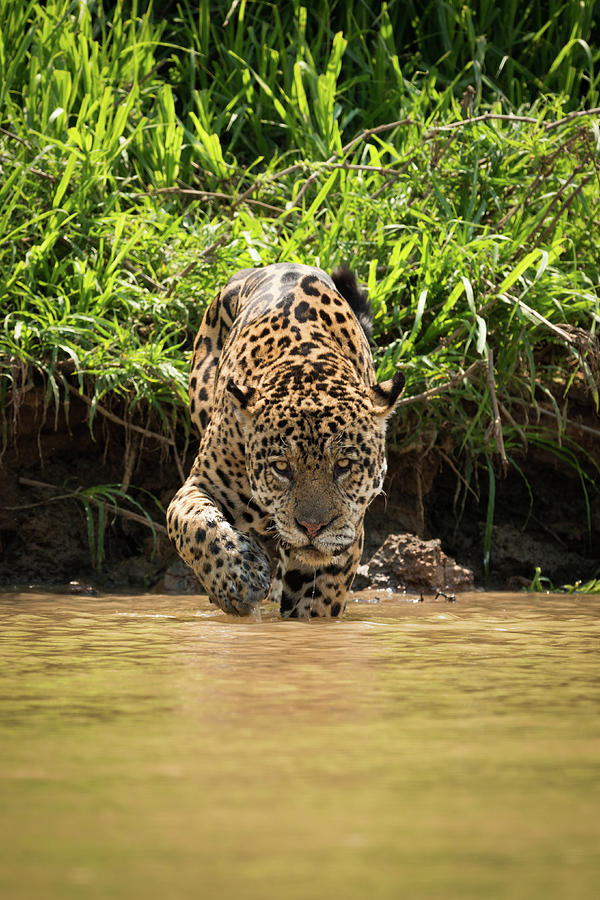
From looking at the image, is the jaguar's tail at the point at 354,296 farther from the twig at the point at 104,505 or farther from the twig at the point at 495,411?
the twig at the point at 104,505

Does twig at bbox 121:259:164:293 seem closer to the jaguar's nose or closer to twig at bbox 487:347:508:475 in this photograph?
twig at bbox 487:347:508:475

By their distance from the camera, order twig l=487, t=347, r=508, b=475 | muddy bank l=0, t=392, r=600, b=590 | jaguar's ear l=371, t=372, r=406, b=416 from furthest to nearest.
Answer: muddy bank l=0, t=392, r=600, b=590 → twig l=487, t=347, r=508, b=475 → jaguar's ear l=371, t=372, r=406, b=416

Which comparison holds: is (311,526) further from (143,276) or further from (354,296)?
(143,276)

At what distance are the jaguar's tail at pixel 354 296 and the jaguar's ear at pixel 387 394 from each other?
3.09 feet

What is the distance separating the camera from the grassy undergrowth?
17.8 feet

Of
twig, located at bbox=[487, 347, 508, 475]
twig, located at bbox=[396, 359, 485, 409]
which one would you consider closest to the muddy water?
twig, located at bbox=[487, 347, 508, 475]

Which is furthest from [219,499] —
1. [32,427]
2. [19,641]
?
[32,427]

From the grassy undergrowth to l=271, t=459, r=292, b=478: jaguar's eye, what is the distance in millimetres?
1139

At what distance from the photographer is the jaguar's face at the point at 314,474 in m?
4.02

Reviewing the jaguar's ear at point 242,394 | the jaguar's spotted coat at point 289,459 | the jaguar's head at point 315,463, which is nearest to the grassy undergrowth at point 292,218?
the jaguar's spotted coat at point 289,459

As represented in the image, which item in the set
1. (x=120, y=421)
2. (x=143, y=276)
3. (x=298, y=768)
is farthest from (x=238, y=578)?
(x=143, y=276)

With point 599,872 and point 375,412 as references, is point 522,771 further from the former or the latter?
point 375,412

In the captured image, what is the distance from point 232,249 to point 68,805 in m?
4.41

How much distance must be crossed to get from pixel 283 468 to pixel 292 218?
2.65 m
